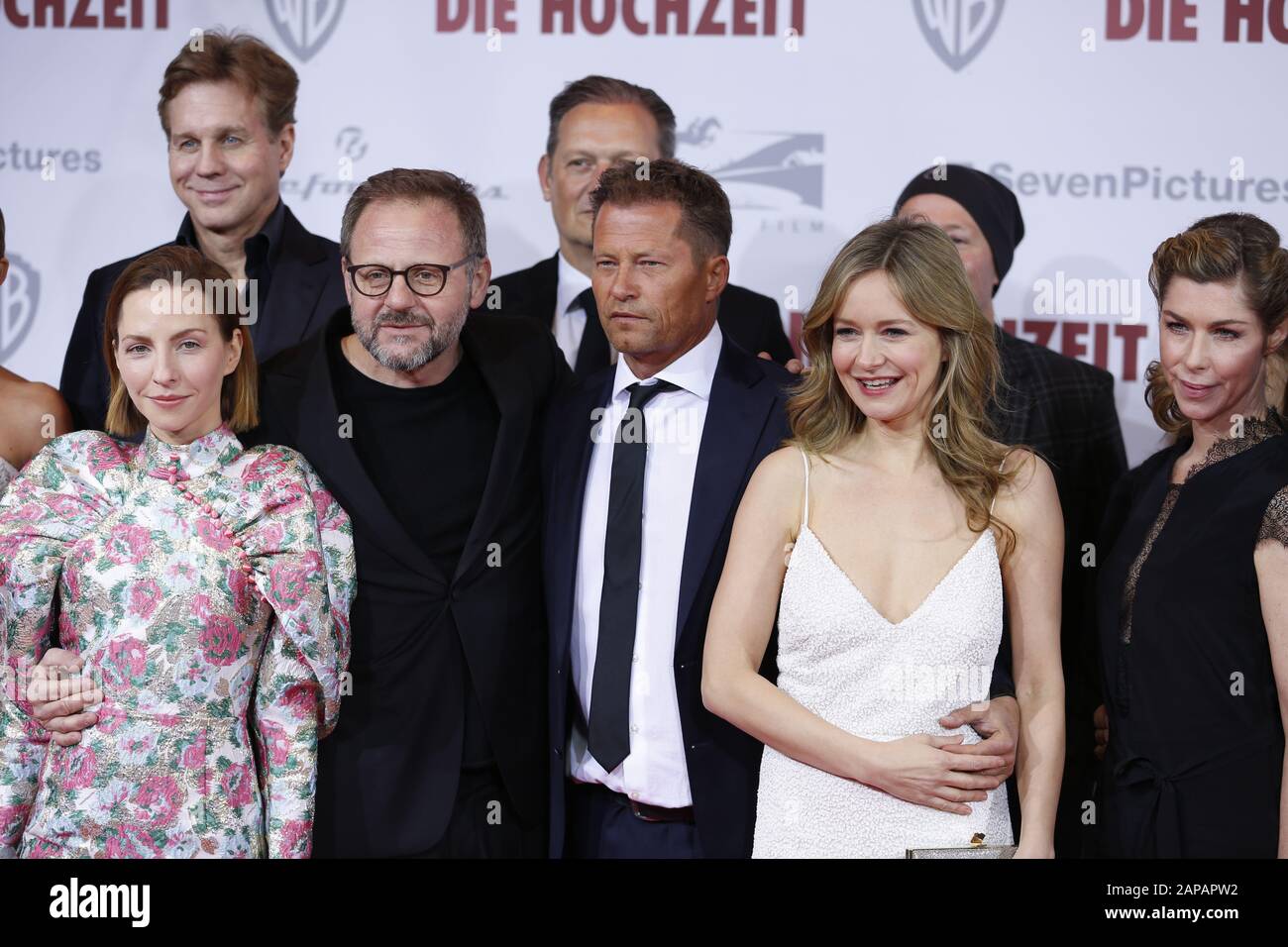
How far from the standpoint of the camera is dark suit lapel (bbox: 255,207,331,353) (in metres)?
3.79

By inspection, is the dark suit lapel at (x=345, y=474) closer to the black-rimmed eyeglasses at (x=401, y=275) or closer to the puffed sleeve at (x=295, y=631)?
the puffed sleeve at (x=295, y=631)

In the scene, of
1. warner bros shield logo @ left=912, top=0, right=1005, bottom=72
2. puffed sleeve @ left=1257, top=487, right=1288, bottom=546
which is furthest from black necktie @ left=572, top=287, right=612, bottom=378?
puffed sleeve @ left=1257, top=487, right=1288, bottom=546

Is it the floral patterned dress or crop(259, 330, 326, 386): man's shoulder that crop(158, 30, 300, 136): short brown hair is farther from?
the floral patterned dress

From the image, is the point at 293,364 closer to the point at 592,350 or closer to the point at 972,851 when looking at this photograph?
the point at 592,350

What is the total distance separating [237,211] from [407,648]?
136cm

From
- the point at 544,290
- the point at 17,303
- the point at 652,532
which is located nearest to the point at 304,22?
the point at 544,290

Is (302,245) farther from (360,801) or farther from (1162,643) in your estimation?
(1162,643)

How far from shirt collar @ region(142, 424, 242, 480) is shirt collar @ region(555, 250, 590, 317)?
1268 mm

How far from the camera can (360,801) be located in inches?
131

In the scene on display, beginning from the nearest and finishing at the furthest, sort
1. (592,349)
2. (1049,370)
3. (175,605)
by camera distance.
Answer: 1. (175,605)
2. (1049,370)
3. (592,349)

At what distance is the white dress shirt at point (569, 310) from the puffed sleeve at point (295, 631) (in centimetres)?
113

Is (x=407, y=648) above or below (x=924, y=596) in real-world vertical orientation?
below

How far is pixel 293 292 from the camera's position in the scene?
3.85 metres
